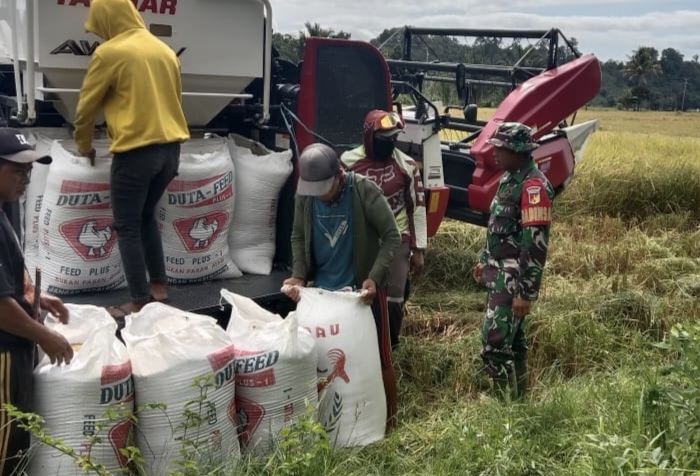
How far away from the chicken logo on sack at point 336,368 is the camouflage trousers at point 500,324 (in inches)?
36.1

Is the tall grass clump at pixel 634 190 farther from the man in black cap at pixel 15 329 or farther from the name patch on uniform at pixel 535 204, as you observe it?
the man in black cap at pixel 15 329

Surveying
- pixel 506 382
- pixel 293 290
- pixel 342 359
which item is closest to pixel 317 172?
pixel 293 290

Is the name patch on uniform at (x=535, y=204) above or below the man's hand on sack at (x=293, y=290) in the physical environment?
above

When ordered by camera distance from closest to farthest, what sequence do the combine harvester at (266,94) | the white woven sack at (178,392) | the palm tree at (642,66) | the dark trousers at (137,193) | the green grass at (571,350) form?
1. the green grass at (571,350)
2. the white woven sack at (178,392)
3. the dark trousers at (137,193)
4. the combine harvester at (266,94)
5. the palm tree at (642,66)

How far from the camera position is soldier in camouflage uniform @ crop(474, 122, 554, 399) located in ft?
12.4

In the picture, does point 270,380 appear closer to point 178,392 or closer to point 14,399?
point 178,392

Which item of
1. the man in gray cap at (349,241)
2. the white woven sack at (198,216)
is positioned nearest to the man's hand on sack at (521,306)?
the man in gray cap at (349,241)

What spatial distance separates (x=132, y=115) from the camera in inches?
148

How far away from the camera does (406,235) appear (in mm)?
4359

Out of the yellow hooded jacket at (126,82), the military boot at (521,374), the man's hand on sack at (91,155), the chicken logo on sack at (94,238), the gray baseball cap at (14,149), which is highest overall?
the yellow hooded jacket at (126,82)

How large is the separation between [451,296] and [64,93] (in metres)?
3.33

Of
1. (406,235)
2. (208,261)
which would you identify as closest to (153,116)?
(208,261)

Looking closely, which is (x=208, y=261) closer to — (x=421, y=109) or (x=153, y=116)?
(x=153, y=116)

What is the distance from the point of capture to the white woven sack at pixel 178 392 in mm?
3012
